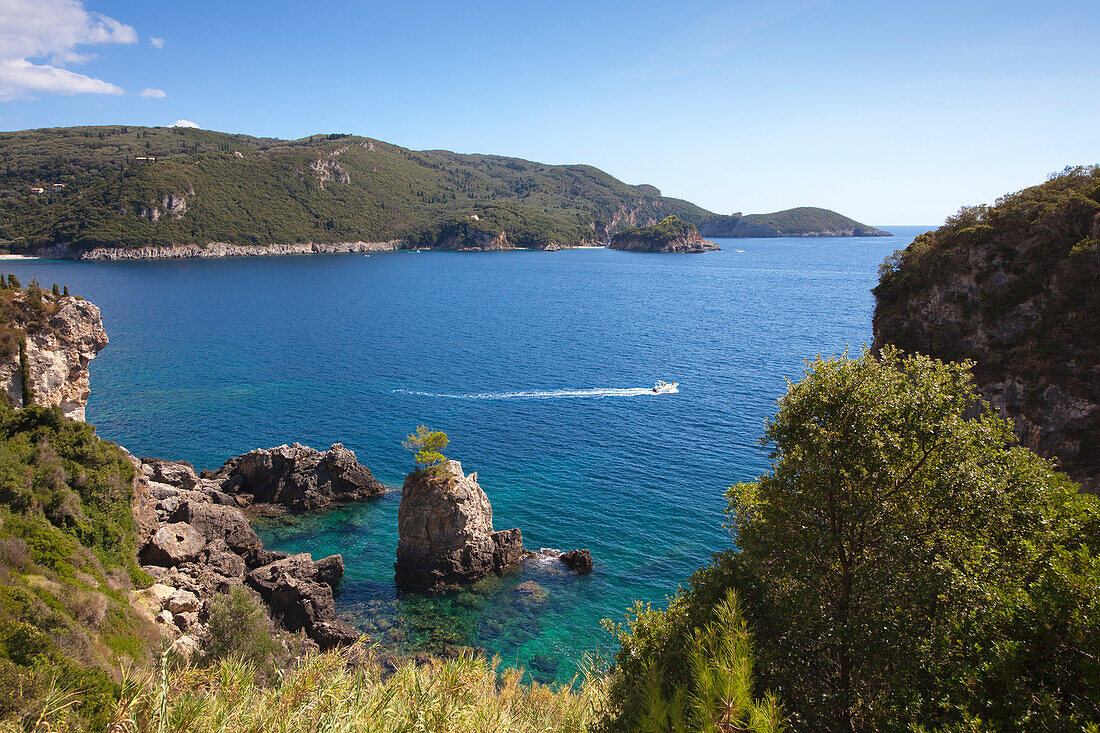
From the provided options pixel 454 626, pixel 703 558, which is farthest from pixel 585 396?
pixel 454 626

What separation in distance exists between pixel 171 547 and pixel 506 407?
36.0 m

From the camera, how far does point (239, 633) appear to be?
79.0 feet

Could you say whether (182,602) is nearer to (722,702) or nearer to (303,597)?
(303,597)

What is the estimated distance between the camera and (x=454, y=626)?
32312 millimetres

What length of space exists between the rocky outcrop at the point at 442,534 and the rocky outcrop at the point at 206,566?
15.8 feet

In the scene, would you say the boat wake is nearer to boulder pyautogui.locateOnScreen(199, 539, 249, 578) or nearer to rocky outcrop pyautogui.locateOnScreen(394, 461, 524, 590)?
rocky outcrop pyautogui.locateOnScreen(394, 461, 524, 590)

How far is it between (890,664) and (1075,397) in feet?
96.1

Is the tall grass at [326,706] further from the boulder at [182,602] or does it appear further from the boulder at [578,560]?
the boulder at [578,560]

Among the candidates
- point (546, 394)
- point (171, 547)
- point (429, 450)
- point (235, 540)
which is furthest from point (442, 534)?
point (546, 394)

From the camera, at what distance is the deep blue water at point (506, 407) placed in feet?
116

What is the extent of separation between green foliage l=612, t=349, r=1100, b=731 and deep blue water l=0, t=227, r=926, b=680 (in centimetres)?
1841

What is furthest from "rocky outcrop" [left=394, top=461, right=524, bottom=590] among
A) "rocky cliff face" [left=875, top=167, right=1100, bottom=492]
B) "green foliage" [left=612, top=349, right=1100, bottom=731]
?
"rocky cliff face" [left=875, top=167, right=1100, bottom=492]

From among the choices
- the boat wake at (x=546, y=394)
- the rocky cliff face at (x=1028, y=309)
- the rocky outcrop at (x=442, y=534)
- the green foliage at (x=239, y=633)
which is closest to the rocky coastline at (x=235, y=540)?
the green foliage at (x=239, y=633)

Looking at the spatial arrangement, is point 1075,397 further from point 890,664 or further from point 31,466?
point 31,466
